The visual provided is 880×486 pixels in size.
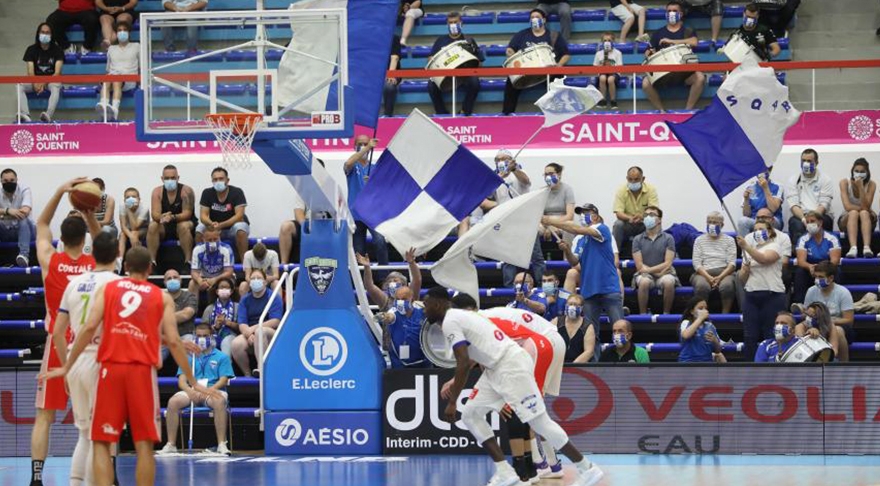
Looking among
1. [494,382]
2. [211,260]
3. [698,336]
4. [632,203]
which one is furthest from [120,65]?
[494,382]

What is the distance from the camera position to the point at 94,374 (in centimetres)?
1048

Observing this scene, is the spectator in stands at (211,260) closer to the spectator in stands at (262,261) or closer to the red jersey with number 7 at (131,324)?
the spectator in stands at (262,261)

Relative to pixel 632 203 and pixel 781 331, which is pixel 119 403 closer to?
pixel 781 331

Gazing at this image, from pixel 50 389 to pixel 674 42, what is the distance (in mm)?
13719

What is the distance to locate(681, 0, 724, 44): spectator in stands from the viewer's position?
77.2ft

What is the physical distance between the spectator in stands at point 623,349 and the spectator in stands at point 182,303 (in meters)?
5.57

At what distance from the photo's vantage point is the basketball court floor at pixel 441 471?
13336 millimetres

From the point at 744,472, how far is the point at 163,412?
7641mm

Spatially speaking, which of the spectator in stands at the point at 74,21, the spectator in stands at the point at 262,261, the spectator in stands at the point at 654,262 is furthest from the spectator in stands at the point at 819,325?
the spectator in stands at the point at 74,21

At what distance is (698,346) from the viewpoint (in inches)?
676

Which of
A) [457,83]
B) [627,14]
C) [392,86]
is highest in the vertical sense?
[627,14]

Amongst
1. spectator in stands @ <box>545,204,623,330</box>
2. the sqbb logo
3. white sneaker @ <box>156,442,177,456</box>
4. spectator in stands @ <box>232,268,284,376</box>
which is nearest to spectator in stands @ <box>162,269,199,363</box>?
spectator in stands @ <box>232,268,284,376</box>

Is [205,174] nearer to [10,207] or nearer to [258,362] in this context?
[10,207]

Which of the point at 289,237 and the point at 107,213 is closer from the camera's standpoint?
the point at 289,237
